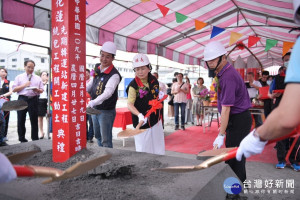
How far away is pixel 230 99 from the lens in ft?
6.41

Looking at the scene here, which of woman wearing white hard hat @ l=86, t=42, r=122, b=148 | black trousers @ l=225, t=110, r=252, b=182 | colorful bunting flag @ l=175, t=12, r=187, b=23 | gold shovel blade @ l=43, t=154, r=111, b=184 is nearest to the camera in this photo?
gold shovel blade @ l=43, t=154, r=111, b=184

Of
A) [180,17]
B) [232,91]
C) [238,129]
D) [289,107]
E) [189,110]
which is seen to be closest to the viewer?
[289,107]

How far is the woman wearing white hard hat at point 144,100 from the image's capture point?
2559 mm

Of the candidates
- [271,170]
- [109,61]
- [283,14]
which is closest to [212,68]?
[109,61]

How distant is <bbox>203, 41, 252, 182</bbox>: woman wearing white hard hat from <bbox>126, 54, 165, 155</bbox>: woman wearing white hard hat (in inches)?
30.1

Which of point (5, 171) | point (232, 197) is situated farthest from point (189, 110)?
point (5, 171)

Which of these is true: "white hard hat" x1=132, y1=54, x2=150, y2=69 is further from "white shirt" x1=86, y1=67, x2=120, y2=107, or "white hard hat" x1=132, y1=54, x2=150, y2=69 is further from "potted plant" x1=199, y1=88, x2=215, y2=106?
"potted plant" x1=199, y1=88, x2=215, y2=106

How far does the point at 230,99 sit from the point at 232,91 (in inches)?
2.8

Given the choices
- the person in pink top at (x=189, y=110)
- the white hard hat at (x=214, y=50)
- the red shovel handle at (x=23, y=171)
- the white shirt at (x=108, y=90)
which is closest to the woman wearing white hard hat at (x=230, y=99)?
the white hard hat at (x=214, y=50)

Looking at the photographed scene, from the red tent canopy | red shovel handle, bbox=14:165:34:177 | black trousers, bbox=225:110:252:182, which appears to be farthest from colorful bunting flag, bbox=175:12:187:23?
red shovel handle, bbox=14:165:34:177

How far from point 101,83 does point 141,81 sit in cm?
54

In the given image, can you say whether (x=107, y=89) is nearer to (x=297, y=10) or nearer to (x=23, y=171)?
(x=23, y=171)

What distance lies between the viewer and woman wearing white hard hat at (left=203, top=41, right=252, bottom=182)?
197cm

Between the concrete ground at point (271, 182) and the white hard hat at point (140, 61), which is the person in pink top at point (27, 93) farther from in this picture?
the white hard hat at point (140, 61)
